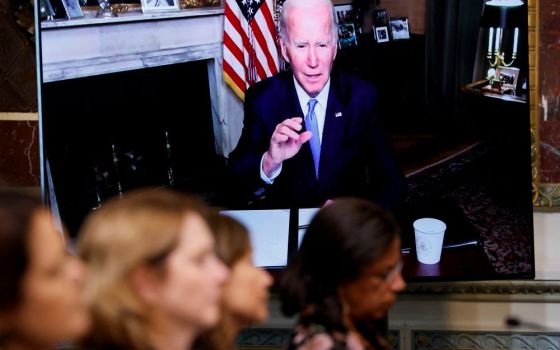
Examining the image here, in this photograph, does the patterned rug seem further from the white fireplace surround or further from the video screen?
the white fireplace surround

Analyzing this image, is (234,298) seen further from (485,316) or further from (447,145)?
(485,316)

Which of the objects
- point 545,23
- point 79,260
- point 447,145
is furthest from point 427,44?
point 79,260

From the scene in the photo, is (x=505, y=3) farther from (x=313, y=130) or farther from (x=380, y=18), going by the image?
(x=313, y=130)

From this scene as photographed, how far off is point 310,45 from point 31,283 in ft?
6.91

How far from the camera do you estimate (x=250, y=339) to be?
397 cm

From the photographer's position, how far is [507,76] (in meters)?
3.31


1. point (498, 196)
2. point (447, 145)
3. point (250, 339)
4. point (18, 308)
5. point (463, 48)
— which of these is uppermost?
point (463, 48)

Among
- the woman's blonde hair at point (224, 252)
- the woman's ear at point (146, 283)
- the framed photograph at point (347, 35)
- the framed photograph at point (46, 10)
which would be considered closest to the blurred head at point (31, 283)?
the woman's ear at point (146, 283)

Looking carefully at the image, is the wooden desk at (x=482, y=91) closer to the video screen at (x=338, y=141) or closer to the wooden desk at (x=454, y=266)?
the video screen at (x=338, y=141)

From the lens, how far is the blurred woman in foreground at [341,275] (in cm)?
198

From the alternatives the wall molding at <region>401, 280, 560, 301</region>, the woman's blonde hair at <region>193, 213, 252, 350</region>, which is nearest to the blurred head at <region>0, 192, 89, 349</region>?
the woman's blonde hair at <region>193, 213, 252, 350</region>

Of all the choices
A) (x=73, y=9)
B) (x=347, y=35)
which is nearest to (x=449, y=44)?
(x=347, y=35)

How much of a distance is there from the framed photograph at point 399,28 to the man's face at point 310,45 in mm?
253

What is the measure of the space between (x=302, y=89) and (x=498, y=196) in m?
0.98
